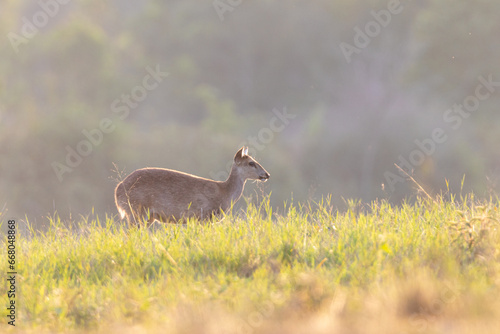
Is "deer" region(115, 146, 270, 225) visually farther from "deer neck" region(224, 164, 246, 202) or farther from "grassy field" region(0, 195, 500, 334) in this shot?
"grassy field" region(0, 195, 500, 334)

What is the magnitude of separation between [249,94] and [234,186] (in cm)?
2197

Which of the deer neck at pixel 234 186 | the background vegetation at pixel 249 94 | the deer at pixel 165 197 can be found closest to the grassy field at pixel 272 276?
the deer at pixel 165 197

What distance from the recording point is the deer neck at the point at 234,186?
9.65m

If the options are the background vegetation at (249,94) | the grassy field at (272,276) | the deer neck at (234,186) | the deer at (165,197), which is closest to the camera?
the grassy field at (272,276)

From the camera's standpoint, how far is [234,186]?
973 cm

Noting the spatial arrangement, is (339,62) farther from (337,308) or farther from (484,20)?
(337,308)

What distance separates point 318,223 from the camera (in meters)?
7.26

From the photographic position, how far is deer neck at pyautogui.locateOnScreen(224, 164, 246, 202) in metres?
9.65

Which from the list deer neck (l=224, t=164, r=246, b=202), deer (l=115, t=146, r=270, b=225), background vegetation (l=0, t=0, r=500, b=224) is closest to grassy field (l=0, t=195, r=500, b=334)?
deer (l=115, t=146, r=270, b=225)

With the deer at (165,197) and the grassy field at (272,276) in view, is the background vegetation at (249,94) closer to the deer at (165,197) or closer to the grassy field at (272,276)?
the deer at (165,197)

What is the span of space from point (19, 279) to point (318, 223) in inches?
122

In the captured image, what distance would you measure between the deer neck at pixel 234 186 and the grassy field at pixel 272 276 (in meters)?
2.04

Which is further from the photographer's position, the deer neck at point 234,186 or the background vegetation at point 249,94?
the background vegetation at point 249,94

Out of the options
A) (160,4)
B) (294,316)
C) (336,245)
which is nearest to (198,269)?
(336,245)
